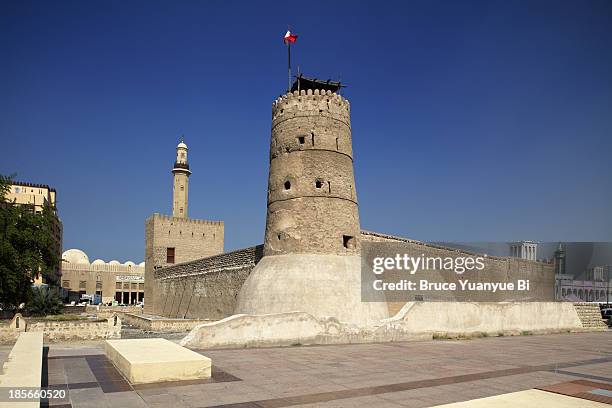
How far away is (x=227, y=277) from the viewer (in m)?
22.6

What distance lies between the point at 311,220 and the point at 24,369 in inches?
406

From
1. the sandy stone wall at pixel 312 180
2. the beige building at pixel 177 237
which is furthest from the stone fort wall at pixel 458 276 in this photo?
the beige building at pixel 177 237

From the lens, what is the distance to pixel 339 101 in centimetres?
1725

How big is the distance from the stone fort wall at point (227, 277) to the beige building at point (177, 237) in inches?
66.4

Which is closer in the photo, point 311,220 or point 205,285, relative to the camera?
point 311,220

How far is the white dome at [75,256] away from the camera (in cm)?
7027

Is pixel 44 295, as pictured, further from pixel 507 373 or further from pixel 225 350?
pixel 507 373

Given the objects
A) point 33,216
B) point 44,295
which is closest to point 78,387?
point 33,216

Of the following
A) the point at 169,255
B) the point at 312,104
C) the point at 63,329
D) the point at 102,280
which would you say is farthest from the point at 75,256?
the point at 312,104

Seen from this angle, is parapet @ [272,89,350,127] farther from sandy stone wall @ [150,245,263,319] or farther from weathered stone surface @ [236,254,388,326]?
sandy stone wall @ [150,245,263,319]

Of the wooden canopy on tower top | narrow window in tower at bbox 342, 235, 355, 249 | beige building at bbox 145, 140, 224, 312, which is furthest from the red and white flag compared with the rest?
beige building at bbox 145, 140, 224, 312

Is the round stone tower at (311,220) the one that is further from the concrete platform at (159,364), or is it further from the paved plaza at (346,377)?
the concrete platform at (159,364)

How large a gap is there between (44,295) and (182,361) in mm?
18823

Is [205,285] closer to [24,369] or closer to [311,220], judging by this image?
[311,220]
